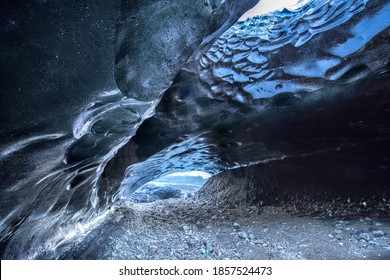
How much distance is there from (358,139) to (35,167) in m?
1.06

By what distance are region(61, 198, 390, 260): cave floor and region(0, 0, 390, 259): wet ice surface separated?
0.05 ft

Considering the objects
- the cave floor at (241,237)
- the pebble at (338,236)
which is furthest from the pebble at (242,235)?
the pebble at (338,236)

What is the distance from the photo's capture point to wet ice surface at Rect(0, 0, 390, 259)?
32.7 inches

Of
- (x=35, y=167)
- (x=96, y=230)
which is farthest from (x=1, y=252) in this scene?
(x=96, y=230)

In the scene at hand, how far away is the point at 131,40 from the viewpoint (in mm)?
724

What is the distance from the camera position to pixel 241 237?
104 cm

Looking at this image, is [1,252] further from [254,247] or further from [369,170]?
[369,170]

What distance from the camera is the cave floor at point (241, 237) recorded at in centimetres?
91

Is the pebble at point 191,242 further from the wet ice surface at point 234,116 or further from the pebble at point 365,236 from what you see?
the pebble at point 365,236

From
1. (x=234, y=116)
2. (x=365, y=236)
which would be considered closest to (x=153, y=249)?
(x=234, y=116)

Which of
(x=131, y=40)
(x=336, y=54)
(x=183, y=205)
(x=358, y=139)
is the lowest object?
(x=183, y=205)

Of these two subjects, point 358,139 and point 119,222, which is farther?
point 119,222

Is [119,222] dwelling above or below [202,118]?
below

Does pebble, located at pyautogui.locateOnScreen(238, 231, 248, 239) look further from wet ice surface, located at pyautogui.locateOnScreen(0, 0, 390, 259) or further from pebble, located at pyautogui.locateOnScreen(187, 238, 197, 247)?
pebble, located at pyautogui.locateOnScreen(187, 238, 197, 247)
